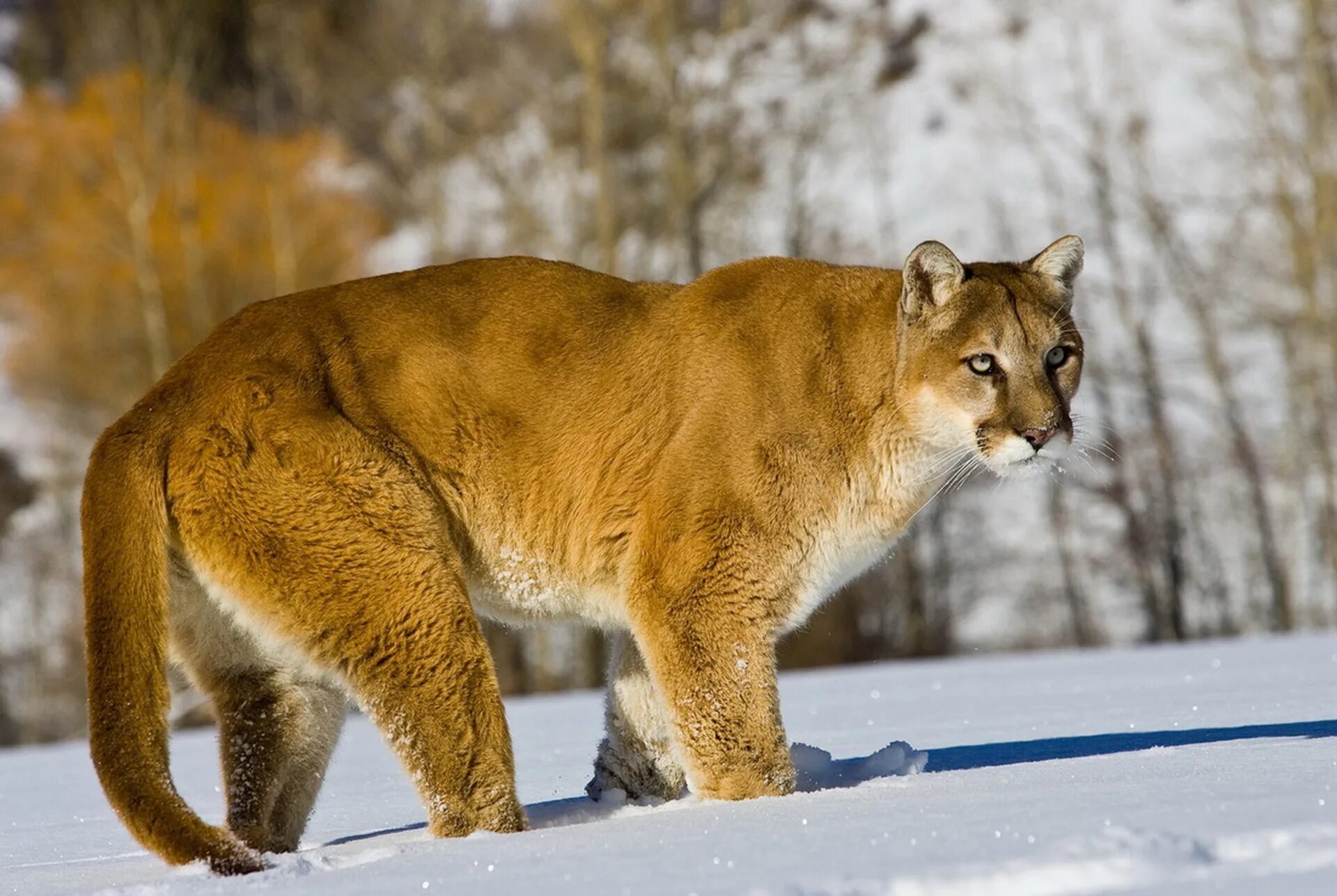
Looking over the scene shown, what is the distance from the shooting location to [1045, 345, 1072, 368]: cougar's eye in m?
5.93

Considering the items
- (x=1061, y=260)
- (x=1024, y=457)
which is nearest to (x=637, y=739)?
(x=1024, y=457)

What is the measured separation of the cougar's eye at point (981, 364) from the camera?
5.82m

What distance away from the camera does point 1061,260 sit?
630cm

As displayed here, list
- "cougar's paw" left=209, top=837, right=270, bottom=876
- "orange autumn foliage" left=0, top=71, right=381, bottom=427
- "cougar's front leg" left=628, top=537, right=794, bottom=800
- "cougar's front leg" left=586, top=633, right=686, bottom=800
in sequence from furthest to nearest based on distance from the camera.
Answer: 1. "orange autumn foliage" left=0, top=71, right=381, bottom=427
2. "cougar's front leg" left=586, top=633, right=686, bottom=800
3. "cougar's front leg" left=628, top=537, right=794, bottom=800
4. "cougar's paw" left=209, top=837, right=270, bottom=876

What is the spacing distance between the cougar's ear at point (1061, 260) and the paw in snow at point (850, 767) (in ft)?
6.36

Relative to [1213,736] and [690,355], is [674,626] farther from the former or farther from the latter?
[1213,736]

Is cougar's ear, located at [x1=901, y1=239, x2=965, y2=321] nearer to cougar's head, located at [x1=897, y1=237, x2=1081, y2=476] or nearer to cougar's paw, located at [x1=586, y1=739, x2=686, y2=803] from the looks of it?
cougar's head, located at [x1=897, y1=237, x2=1081, y2=476]

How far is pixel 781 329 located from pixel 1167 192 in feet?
81.4

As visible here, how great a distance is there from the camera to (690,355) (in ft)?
19.7

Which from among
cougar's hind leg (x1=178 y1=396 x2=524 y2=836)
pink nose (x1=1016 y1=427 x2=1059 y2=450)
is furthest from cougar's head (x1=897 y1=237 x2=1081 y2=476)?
cougar's hind leg (x1=178 y1=396 x2=524 y2=836)

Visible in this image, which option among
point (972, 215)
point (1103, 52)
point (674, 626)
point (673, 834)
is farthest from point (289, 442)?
point (1103, 52)

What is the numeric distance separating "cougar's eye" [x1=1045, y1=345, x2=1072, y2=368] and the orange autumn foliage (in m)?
22.3

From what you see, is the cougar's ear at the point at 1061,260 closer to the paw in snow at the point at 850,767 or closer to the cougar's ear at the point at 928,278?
the cougar's ear at the point at 928,278

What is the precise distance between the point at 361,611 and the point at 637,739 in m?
1.47
